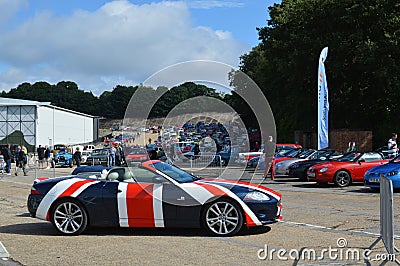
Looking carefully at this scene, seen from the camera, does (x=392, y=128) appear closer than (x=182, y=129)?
No

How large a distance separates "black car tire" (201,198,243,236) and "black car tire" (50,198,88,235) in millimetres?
2232

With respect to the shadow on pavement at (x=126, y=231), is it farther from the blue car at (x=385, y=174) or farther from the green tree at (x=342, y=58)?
the green tree at (x=342, y=58)

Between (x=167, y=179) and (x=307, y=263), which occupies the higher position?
(x=167, y=179)

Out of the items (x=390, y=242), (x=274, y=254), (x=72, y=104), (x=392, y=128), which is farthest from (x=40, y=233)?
(x=72, y=104)

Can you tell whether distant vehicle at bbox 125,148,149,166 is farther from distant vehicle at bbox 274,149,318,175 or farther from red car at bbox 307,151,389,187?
distant vehicle at bbox 274,149,318,175

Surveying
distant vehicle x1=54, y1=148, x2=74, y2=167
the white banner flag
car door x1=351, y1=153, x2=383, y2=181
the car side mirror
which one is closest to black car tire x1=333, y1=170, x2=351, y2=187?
car door x1=351, y1=153, x2=383, y2=181

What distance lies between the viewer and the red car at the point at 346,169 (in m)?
18.5

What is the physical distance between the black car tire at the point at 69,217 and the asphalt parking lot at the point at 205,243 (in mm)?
167

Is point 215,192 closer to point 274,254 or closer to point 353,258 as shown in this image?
point 274,254

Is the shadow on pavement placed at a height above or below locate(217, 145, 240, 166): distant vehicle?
below

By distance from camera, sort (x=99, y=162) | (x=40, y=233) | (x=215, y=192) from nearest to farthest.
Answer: (x=215, y=192) → (x=40, y=233) → (x=99, y=162)

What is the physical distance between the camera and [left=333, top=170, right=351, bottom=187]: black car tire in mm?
18469

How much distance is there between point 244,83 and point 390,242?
527cm

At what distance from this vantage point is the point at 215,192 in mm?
9570
